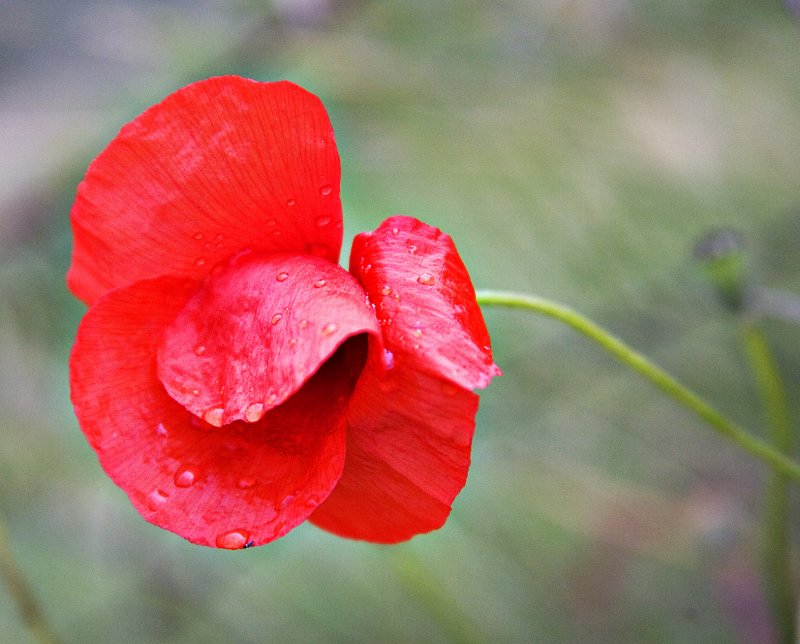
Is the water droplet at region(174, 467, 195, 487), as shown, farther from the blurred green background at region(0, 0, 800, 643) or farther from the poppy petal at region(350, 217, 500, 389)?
the blurred green background at region(0, 0, 800, 643)

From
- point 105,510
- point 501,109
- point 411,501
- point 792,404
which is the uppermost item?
point 411,501

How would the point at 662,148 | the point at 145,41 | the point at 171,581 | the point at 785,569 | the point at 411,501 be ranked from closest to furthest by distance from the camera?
1. the point at 411,501
2. the point at 785,569
3. the point at 171,581
4. the point at 662,148
5. the point at 145,41

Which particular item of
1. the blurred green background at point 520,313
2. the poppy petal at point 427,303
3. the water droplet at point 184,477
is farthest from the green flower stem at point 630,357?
the blurred green background at point 520,313

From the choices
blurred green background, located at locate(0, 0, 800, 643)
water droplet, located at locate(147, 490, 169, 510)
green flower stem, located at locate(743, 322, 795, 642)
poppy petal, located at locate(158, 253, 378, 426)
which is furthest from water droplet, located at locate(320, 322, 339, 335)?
blurred green background, located at locate(0, 0, 800, 643)

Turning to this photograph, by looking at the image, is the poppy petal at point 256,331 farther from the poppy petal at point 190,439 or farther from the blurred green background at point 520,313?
the blurred green background at point 520,313

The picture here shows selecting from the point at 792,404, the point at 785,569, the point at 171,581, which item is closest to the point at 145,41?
the point at 171,581

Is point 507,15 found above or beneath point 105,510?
above

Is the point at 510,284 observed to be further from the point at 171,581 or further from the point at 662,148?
the point at 171,581
